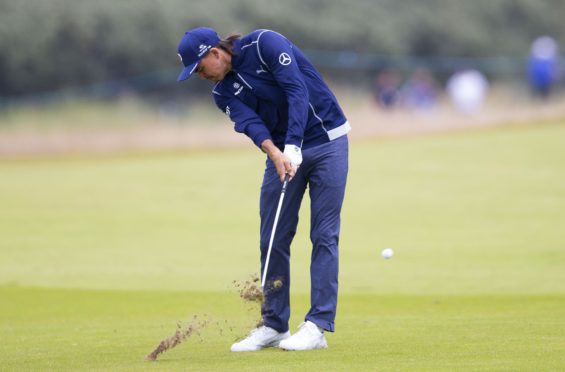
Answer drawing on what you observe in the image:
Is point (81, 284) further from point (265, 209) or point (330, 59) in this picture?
point (330, 59)

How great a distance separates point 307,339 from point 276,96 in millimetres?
1745

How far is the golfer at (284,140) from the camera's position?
782 centimetres

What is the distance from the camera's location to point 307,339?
7.82 meters

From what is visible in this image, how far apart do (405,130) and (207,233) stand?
12342 millimetres

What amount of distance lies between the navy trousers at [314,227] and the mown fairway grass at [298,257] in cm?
42

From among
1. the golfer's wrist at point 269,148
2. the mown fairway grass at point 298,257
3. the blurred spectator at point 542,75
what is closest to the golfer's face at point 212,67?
the golfer's wrist at point 269,148

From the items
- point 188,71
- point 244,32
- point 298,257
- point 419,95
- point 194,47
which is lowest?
point 298,257

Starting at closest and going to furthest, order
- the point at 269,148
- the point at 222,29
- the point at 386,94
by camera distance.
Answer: the point at 269,148 < the point at 386,94 < the point at 222,29

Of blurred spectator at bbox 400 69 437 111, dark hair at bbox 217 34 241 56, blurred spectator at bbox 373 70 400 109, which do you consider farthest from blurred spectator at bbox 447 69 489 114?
dark hair at bbox 217 34 241 56

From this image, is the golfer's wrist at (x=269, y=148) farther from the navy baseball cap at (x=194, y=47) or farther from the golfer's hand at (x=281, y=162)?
the navy baseball cap at (x=194, y=47)

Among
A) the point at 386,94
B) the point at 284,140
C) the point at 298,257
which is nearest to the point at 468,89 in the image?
the point at 386,94

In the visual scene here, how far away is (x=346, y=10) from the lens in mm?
50188

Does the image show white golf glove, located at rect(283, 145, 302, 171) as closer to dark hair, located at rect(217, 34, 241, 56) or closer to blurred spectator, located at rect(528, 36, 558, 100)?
dark hair, located at rect(217, 34, 241, 56)

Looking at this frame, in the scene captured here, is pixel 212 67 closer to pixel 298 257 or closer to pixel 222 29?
pixel 298 257
